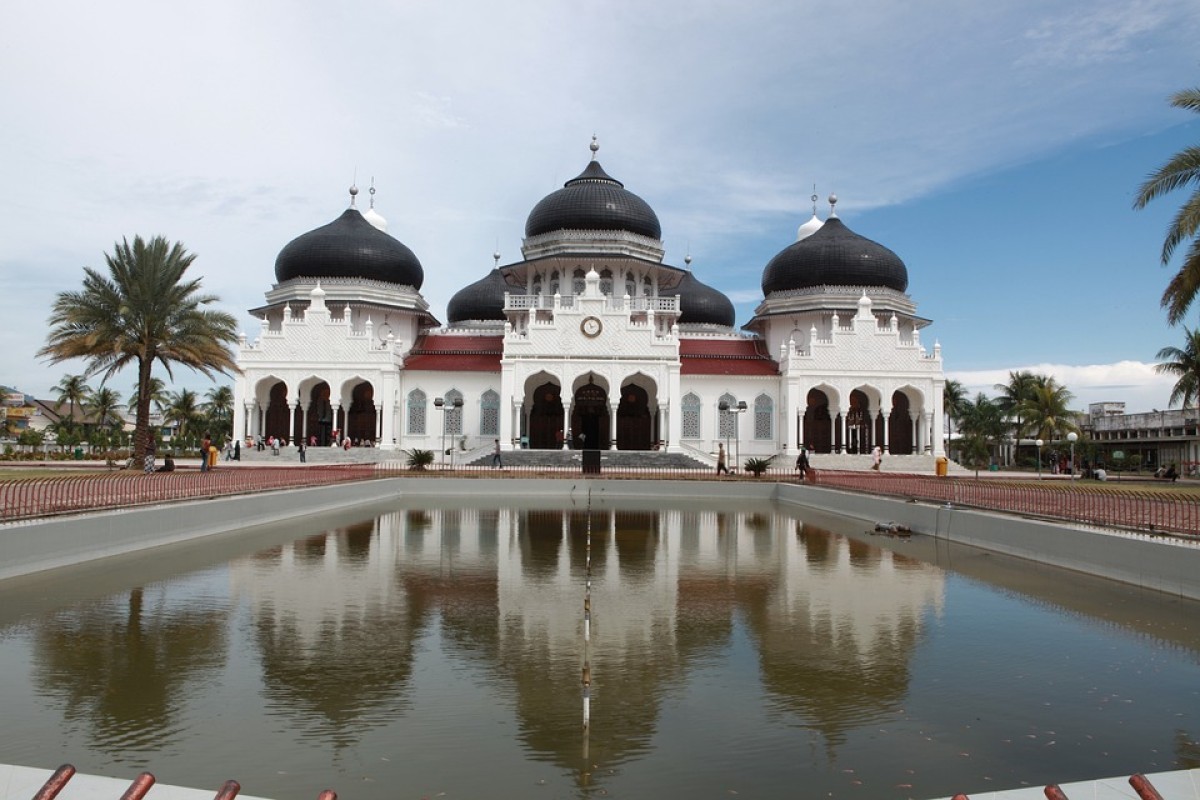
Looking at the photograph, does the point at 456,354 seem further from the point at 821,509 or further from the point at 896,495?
the point at 896,495

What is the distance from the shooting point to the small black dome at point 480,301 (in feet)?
172

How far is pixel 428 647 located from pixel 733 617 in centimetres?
328

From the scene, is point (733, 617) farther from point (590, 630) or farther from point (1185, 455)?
point (1185, 455)

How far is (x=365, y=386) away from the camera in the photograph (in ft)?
138

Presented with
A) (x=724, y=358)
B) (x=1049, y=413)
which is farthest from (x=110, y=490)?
(x=1049, y=413)

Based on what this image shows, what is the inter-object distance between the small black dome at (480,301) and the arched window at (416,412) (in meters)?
12.1

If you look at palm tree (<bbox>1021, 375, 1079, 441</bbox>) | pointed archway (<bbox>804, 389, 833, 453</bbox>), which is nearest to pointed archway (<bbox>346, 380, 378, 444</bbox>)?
pointed archway (<bbox>804, 389, 833, 453</bbox>)

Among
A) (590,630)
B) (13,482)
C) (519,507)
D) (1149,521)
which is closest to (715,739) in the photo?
(590,630)

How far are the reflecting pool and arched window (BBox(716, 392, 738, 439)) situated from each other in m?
29.5

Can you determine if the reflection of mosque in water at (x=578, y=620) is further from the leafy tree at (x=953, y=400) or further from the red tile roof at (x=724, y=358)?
the leafy tree at (x=953, y=400)

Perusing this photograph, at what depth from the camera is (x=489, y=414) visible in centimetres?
4150

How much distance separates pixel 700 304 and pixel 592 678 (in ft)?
151

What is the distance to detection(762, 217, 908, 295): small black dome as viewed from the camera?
45094 millimetres

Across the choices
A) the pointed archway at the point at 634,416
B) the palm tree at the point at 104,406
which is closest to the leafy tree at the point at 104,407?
the palm tree at the point at 104,406
